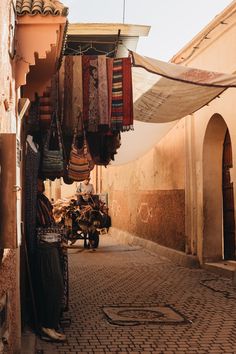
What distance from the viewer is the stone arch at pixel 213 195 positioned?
10.1 meters

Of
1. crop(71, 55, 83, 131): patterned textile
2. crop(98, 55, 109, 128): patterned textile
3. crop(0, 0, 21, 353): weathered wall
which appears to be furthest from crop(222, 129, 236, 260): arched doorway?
crop(0, 0, 21, 353): weathered wall

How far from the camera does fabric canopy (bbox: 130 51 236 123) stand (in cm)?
623

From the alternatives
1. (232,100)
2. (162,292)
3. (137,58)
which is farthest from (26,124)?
(232,100)

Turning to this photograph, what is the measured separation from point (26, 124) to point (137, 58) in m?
1.63

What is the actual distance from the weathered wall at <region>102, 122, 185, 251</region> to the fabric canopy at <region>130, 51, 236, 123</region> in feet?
12.1

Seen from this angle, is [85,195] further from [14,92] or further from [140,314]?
[14,92]

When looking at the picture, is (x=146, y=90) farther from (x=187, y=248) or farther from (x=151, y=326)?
Answer: (x=187, y=248)

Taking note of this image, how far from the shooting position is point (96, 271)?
10133mm

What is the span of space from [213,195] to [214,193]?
0.05m

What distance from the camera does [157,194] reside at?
13477 mm

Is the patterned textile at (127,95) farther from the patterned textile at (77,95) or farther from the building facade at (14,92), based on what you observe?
the building facade at (14,92)

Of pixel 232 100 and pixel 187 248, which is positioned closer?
pixel 232 100

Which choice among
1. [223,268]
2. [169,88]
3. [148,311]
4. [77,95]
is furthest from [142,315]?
[223,268]

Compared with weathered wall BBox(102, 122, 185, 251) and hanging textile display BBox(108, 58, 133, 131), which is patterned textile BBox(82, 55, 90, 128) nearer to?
hanging textile display BBox(108, 58, 133, 131)
